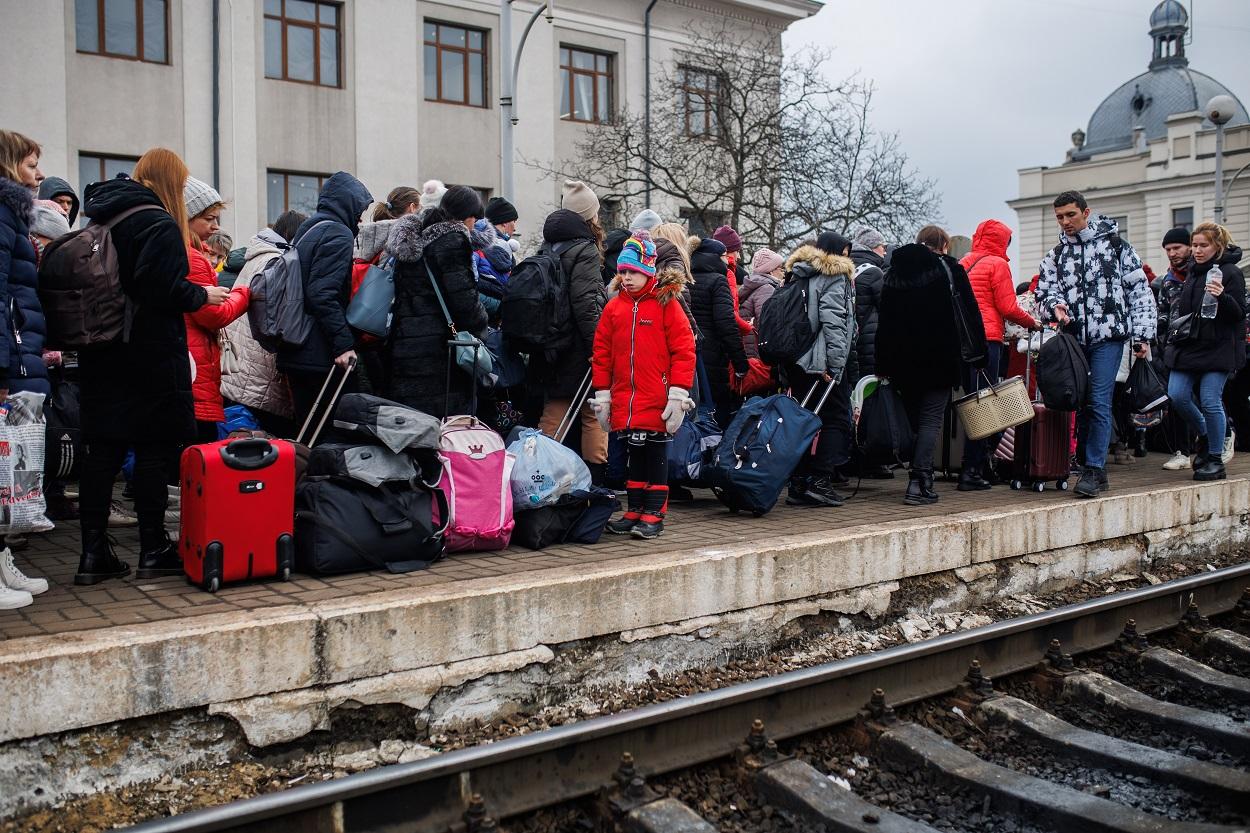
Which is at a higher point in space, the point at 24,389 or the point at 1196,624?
the point at 24,389

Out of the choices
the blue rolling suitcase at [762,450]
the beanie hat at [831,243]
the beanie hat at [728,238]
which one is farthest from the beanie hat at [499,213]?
the blue rolling suitcase at [762,450]

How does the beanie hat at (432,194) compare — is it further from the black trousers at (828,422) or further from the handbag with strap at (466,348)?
the black trousers at (828,422)

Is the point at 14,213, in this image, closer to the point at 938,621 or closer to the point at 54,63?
the point at 938,621

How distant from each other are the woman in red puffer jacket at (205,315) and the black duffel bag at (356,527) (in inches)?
34.6

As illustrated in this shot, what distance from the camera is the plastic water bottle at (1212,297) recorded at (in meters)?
8.78

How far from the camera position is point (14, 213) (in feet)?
15.4

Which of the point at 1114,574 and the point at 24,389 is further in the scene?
the point at 1114,574

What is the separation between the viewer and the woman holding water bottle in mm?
8922

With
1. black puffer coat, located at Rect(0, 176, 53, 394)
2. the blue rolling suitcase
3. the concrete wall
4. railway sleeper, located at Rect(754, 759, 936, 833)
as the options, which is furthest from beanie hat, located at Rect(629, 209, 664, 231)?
the concrete wall

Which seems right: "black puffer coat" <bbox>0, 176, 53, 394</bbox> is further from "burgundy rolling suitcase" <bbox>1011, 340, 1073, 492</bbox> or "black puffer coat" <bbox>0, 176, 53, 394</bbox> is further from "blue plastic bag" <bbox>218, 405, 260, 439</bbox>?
"burgundy rolling suitcase" <bbox>1011, 340, 1073, 492</bbox>

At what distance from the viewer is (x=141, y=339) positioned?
5.03 metres

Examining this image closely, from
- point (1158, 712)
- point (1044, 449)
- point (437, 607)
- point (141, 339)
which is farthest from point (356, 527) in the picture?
point (1044, 449)

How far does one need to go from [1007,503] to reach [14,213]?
20.9 feet

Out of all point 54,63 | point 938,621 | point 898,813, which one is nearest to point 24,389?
point 898,813
